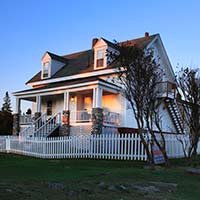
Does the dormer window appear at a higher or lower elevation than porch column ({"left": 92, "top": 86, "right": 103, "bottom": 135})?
higher

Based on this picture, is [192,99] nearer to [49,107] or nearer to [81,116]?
[81,116]

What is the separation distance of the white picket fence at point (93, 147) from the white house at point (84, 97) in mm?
3090

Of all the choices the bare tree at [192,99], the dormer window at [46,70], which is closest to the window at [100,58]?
the dormer window at [46,70]

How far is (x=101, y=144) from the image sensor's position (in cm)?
2050

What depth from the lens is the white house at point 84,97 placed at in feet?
84.3

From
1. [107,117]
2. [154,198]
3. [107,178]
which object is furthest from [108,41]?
[154,198]

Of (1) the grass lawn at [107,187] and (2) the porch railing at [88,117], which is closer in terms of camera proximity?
(1) the grass lawn at [107,187]

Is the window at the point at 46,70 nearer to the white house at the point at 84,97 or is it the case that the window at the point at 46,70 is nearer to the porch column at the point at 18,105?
the white house at the point at 84,97

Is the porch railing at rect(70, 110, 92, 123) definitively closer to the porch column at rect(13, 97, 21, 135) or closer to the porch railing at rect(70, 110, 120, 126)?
the porch railing at rect(70, 110, 120, 126)

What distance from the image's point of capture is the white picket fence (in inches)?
756

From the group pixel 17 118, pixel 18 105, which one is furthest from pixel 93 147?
pixel 18 105

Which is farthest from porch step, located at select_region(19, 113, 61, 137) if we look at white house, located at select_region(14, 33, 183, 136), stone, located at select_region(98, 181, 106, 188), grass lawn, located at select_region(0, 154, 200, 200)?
stone, located at select_region(98, 181, 106, 188)

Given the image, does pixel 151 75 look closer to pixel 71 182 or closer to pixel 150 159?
pixel 150 159

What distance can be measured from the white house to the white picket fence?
3090 millimetres
